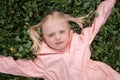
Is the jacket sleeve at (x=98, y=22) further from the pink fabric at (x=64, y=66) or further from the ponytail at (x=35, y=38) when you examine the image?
the ponytail at (x=35, y=38)

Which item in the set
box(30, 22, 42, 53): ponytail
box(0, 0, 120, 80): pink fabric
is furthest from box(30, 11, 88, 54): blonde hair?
box(0, 0, 120, 80): pink fabric

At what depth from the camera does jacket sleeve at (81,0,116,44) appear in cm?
343

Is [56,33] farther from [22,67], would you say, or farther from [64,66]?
[22,67]

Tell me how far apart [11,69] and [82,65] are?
0.62 m

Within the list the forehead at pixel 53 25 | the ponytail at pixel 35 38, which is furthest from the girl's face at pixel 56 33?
the ponytail at pixel 35 38

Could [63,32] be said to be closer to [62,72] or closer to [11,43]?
[62,72]

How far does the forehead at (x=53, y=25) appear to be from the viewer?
3260 millimetres

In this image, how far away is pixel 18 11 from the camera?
3.74 meters

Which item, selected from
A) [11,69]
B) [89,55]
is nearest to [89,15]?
[89,55]

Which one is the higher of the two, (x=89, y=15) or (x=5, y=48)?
(x=89, y=15)

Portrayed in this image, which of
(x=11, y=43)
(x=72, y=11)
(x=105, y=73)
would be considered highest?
(x=72, y=11)

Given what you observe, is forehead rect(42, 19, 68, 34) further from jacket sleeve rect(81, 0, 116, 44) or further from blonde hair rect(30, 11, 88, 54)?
jacket sleeve rect(81, 0, 116, 44)

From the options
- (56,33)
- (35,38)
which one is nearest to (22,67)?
(35,38)

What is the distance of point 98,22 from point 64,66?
0.52 meters
